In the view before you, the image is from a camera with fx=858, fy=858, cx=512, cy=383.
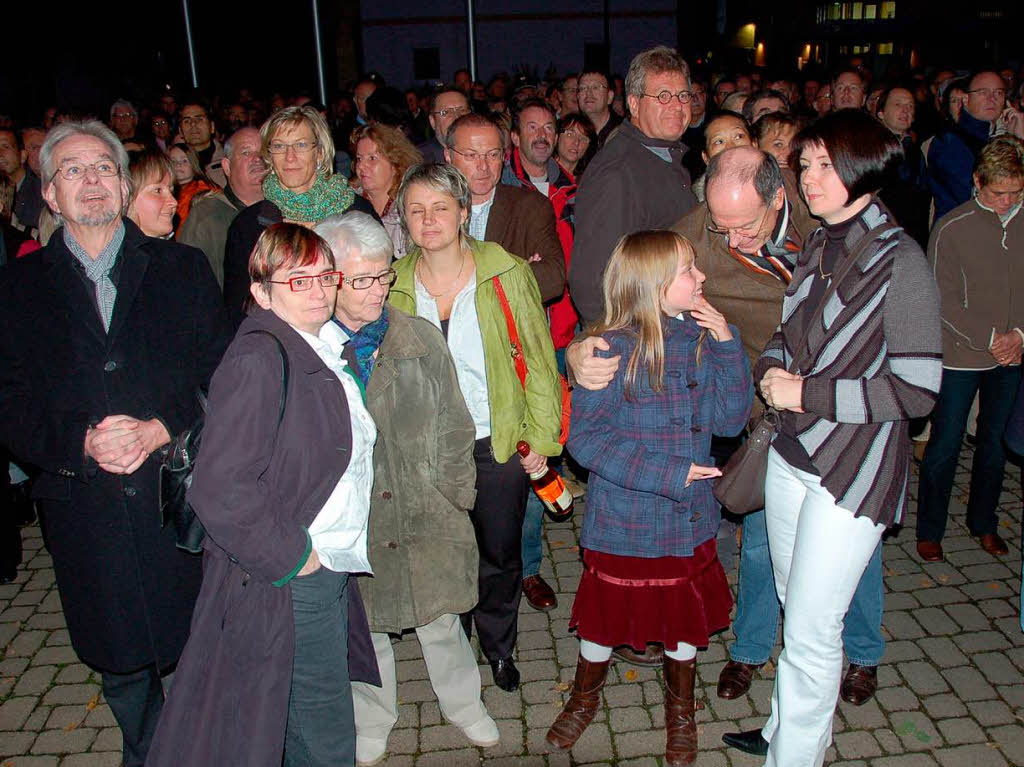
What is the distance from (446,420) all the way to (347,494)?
685mm

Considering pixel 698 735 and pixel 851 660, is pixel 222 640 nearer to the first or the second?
pixel 698 735

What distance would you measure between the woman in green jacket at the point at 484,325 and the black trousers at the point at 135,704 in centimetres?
157

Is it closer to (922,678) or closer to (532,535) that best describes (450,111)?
(532,535)

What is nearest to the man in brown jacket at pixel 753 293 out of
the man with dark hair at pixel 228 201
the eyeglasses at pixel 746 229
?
the eyeglasses at pixel 746 229

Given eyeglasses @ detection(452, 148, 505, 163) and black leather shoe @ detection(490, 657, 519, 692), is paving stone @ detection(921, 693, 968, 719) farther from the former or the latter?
eyeglasses @ detection(452, 148, 505, 163)

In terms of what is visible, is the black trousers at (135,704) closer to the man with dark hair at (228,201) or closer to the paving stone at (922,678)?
the man with dark hair at (228,201)

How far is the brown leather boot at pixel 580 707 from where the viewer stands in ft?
12.7

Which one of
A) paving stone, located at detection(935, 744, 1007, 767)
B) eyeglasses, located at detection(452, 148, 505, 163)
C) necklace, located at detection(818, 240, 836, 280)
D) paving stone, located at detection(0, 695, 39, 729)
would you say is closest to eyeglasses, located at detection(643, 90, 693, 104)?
eyeglasses, located at detection(452, 148, 505, 163)

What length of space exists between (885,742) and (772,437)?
5.17 feet

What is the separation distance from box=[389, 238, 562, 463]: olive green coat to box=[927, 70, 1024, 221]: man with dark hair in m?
4.13

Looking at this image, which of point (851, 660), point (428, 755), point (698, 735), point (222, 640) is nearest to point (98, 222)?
point (222, 640)

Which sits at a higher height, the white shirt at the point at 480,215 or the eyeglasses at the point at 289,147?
the eyeglasses at the point at 289,147

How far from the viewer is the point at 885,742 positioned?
12.6 feet

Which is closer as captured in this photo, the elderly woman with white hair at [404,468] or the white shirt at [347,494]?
the white shirt at [347,494]
